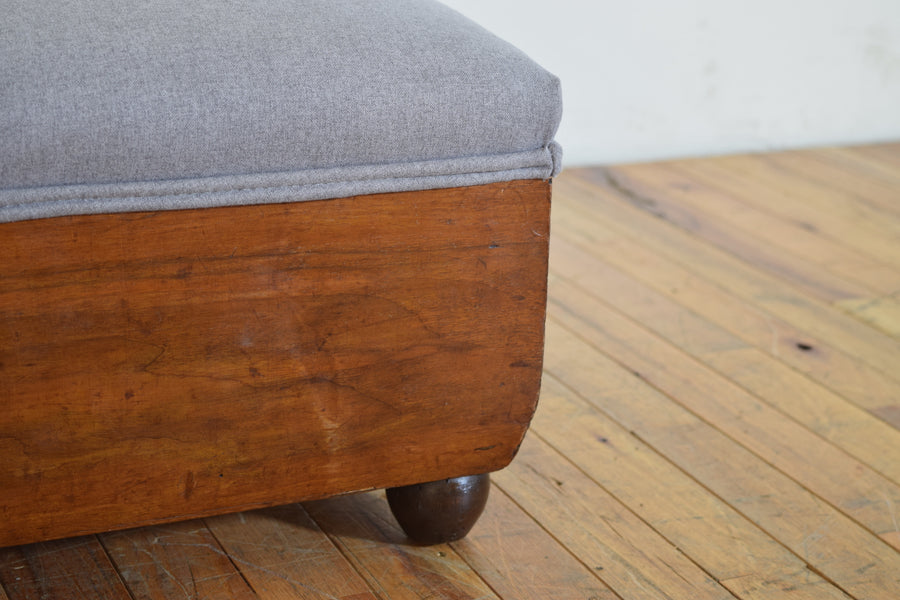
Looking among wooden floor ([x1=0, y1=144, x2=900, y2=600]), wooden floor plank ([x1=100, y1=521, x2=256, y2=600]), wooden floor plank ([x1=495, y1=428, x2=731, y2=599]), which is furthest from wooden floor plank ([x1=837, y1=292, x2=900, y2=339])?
wooden floor plank ([x1=100, y1=521, x2=256, y2=600])

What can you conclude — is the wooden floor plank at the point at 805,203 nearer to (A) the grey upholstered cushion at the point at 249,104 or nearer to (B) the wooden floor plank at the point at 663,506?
(B) the wooden floor plank at the point at 663,506

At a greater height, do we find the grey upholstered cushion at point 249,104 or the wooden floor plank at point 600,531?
the grey upholstered cushion at point 249,104

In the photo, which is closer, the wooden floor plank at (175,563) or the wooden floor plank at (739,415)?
the wooden floor plank at (175,563)

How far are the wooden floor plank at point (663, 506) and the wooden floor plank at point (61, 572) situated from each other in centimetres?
44

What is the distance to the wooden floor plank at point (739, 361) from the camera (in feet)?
4.18

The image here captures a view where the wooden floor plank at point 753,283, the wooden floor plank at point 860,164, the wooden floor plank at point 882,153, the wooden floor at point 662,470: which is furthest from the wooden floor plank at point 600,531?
the wooden floor plank at point 882,153

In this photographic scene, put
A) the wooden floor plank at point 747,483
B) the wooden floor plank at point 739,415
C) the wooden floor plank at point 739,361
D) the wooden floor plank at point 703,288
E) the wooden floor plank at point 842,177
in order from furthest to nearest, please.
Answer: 1. the wooden floor plank at point 842,177
2. the wooden floor plank at point 703,288
3. the wooden floor plank at point 739,361
4. the wooden floor plank at point 739,415
5. the wooden floor plank at point 747,483

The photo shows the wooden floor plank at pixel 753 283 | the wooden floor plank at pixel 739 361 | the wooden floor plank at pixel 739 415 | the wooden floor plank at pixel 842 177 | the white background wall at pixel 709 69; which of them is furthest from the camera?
the white background wall at pixel 709 69

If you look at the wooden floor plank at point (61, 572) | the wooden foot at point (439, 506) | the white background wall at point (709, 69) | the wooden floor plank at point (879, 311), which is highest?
the white background wall at point (709, 69)

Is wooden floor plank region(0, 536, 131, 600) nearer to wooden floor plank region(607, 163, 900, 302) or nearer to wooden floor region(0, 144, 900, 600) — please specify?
wooden floor region(0, 144, 900, 600)

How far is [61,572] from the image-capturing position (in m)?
0.94

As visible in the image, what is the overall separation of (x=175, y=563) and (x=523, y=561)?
0.32 m

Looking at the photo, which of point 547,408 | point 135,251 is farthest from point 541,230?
point 547,408

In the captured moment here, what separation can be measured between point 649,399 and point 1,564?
77cm
